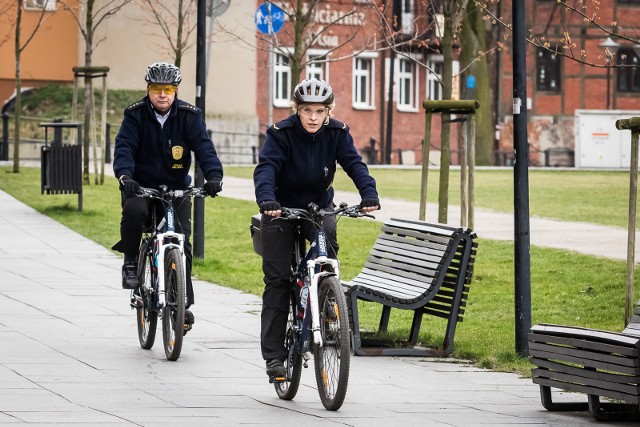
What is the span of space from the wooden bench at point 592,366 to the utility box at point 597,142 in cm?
4608

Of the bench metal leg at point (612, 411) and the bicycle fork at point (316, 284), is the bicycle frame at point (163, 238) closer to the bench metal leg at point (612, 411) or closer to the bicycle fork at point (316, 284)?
the bicycle fork at point (316, 284)

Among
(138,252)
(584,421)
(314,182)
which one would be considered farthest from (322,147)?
(138,252)

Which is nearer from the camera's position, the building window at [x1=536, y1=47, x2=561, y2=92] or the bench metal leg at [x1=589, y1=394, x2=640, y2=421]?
the bench metal leg at [x1=589, y1=394, x2=640, y2=421]

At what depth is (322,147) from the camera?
8594 mm

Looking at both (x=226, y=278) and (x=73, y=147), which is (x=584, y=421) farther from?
(x=73, y=147)

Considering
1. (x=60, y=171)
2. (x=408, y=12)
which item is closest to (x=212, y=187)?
(x=60, y=171)

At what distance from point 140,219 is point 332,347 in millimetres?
2946

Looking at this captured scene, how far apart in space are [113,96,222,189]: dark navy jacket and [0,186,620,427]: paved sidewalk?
117 cm

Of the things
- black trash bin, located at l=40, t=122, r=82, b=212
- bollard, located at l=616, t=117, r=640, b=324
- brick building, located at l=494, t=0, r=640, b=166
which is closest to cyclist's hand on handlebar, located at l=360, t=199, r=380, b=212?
bollard, located at l=616, t=117, r=640, b=324

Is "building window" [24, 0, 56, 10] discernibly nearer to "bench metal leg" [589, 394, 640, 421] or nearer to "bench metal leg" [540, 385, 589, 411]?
"bench metal leg" [540, 385, 589, 411]

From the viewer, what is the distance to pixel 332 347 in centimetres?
807

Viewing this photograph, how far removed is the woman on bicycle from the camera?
27.8 ft

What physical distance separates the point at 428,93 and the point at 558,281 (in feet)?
144

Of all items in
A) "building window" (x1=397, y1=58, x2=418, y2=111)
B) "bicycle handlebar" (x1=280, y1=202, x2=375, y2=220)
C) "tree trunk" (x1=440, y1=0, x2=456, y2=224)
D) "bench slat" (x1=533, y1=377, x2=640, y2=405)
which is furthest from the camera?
"building window" (x1=397, y1=58, x2=418, y2=111)
